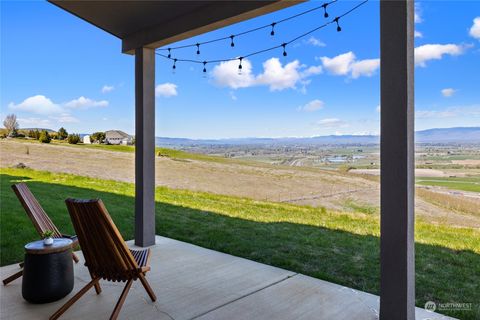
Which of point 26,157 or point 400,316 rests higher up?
point 26,157

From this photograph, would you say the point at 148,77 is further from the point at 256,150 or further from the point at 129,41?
the point at 256,150

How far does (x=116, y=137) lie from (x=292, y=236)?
525cm

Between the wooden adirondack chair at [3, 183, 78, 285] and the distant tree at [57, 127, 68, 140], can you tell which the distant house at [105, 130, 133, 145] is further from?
the wooden adirondack chair at [3, 183, 78, 285]

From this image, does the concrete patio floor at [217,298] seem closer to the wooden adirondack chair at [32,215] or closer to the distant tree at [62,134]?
the wooden adirondack chair at [32,215]

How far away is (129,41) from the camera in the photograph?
3807 mm

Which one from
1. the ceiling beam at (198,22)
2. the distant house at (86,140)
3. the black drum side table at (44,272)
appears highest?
the ceiling beam at (198,22)

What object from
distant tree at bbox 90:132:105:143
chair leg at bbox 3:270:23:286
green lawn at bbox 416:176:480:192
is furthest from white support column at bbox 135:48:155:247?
distant tree at bbox 90:132:105:143

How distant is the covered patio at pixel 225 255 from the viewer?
76.6 inches

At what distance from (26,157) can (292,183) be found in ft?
20.3

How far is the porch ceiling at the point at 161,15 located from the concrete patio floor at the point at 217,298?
2.24m

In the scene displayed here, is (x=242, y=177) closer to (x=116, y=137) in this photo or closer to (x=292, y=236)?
(x=292, y=236)

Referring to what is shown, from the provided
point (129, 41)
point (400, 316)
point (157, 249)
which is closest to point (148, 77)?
point (129, 41)

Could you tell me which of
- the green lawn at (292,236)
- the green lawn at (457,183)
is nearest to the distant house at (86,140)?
the green lawn at (292,236)

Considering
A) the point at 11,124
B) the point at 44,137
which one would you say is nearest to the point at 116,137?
the point at 44,137
